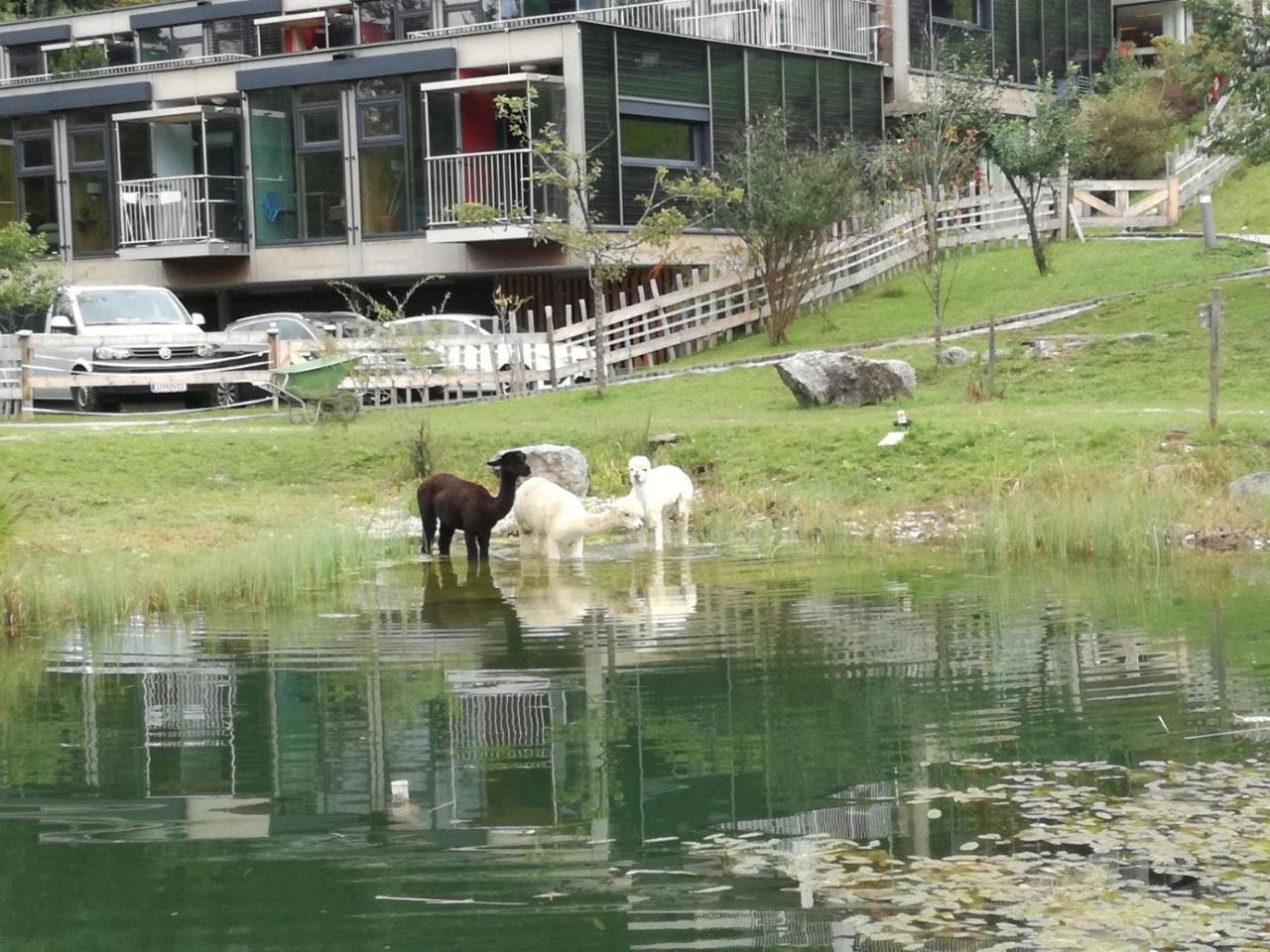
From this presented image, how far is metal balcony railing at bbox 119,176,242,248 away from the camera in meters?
41.2

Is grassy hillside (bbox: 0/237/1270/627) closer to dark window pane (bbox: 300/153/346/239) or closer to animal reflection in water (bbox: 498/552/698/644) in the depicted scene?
animal reflection in water (bbox: 498/552/698/644)

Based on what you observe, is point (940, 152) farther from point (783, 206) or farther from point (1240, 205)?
point (1240, 205)

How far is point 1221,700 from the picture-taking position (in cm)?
1129

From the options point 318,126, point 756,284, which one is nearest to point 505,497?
point 756,284

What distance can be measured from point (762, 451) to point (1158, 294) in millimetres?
10930

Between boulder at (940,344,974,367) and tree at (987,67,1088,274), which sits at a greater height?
tree at (987,67,1088,274)

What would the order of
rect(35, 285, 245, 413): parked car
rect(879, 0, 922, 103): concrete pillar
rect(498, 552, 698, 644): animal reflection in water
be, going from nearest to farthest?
rect(498, 552, 698, 644): animal reflection in water → rect(35, 285, 245, 413): parked car → rect(879, 0, 922, 103): concrete pillar

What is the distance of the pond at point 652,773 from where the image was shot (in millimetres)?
7793

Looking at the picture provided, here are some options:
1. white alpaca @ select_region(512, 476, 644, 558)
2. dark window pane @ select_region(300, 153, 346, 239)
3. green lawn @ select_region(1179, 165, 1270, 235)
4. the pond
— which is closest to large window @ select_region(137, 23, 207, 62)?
dark window pane @ select_region(300, 153, 346, 239)

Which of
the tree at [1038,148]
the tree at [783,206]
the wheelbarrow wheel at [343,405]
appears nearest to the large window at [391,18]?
the tree at [783,206]

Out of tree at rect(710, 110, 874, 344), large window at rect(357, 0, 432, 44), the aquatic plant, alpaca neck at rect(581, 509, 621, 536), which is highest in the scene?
large window at rect(357, 0, 432, 44)

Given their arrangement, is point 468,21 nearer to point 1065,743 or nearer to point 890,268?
point 890,268

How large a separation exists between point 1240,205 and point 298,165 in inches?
788

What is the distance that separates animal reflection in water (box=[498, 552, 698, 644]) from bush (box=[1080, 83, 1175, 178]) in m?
29.9
